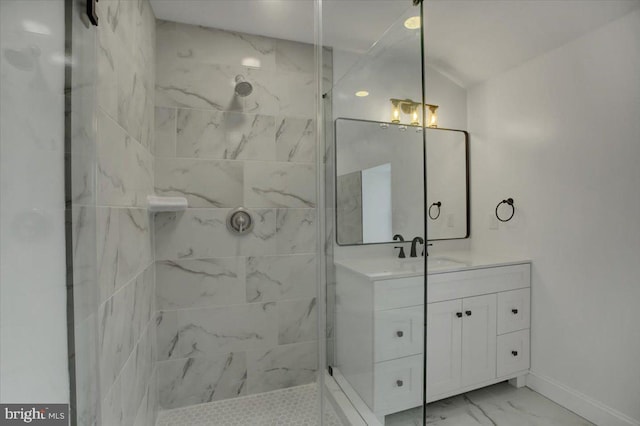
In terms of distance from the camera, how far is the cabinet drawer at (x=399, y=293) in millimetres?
1186

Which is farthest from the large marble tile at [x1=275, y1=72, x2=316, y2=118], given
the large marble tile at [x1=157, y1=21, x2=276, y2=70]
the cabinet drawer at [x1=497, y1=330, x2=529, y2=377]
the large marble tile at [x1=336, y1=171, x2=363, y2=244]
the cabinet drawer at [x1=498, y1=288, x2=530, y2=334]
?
the cabinet drawer at [x1=497, y1=330, x2=529, y2=377]

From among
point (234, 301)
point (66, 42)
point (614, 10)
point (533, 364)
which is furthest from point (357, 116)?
point (533, 364)

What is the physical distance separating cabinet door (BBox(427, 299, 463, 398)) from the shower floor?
639 millimetres

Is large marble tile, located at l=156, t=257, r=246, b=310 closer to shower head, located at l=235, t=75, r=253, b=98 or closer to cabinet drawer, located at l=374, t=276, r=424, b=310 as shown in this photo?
cabinet drawer, located at l=374, t=276, r=424, b=310

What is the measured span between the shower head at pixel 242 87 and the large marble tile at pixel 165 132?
1.29 ft

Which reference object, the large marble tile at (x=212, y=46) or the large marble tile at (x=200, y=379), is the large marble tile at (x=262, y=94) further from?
the large marble tile at (x=200, y=379)

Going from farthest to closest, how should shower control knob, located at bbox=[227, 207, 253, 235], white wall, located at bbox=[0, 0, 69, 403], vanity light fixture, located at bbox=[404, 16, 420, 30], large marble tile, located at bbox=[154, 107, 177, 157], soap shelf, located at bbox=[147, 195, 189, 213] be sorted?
shower control knob, located at bbox=[227, 207, 253, 235] < large marble tile, located at bbox=[154, 107, 177, 157] < soap shelf, located at bbox=[147, 195, 189, 213] < vanity light fixture, located at bbox=[404, 16, 420, 30] < white wall, located at bbox=[0, 0, 69, 403]

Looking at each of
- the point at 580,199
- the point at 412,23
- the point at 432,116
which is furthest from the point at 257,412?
the point at 432,116

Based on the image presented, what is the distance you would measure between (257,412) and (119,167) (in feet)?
4.85

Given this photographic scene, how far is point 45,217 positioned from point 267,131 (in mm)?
1344

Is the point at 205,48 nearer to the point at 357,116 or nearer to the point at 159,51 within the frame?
the point at 159,51

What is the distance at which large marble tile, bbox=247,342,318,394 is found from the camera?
1742 mm

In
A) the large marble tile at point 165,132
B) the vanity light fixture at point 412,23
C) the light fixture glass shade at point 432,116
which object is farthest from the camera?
the light fixture glass shade at point 432,116

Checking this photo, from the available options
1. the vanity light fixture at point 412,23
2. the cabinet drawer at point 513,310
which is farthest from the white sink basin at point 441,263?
the vanity light fixture at point 412,23
